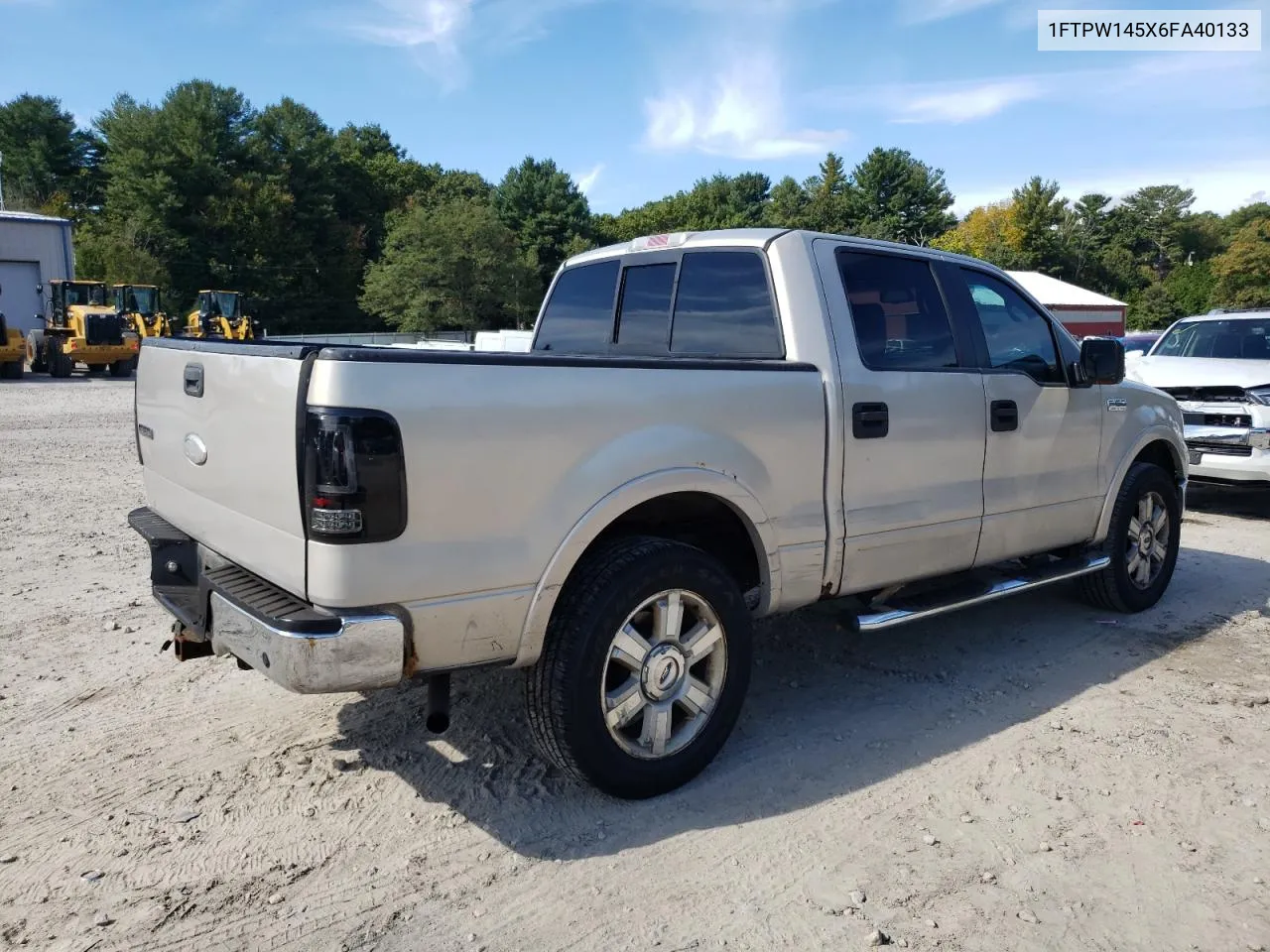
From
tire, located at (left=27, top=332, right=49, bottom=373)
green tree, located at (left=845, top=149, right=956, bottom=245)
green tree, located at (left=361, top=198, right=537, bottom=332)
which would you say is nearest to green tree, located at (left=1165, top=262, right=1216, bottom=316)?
green tree, located at (left=845, top=149, right=956, bottom=245)

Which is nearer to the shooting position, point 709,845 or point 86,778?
point 709,845

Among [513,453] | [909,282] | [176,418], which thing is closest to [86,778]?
[176,418]

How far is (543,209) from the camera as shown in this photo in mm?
65000

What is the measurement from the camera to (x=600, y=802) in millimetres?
3447

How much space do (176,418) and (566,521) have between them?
1596mm

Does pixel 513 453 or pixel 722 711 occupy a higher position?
pixel 513 453

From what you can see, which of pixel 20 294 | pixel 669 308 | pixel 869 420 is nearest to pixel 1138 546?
pixel 869 420

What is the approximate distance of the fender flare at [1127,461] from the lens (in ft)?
17.5

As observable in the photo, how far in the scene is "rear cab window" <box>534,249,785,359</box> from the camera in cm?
408

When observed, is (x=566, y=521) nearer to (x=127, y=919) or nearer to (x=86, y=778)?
(x=127, y=919)

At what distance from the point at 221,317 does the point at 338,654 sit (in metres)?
32.4

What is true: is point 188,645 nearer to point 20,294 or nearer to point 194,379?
point 194,379

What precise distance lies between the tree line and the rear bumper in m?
51.9

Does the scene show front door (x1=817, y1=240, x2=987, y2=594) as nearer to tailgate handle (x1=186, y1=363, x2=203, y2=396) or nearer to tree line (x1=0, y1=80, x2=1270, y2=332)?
tailgate handle (x1=186, y1=363, x2=203, y2=396)
